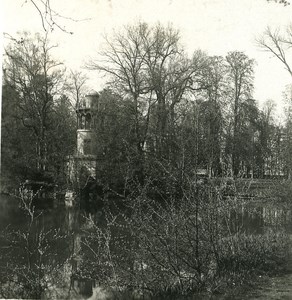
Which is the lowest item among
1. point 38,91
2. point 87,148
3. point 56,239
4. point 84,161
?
point 56,239

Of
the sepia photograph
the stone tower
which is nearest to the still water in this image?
the sepia photograph

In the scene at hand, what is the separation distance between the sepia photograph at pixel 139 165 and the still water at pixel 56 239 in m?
0.06

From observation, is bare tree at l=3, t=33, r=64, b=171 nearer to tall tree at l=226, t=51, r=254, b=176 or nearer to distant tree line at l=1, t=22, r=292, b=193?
distant tree line at l=1, t=22, r=292, b=193

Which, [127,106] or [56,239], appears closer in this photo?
[56,239]

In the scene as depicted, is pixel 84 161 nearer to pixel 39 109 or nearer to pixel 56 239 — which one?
pixel 39 109

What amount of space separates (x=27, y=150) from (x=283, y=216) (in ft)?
45.8

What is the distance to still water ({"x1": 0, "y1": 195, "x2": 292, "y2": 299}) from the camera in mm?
8080

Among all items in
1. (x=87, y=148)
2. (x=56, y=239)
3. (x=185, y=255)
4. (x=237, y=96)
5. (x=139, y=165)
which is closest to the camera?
(x=185, y=255)

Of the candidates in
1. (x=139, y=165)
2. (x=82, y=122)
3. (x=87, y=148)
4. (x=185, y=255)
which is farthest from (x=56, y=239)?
(x=82, y=122)

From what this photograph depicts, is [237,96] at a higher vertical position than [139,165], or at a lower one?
higher

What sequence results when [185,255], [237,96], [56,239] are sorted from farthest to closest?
[237,96]
[56,239]
[185,255]

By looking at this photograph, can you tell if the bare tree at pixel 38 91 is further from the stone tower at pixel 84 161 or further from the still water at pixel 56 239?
the still water at pixel 56 239

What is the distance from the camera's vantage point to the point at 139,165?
70.5ft

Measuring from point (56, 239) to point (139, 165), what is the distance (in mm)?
10173
